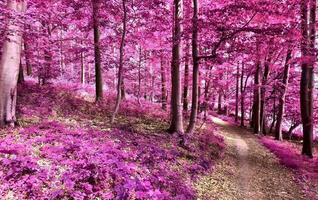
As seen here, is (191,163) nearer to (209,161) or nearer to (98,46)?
(209,161)

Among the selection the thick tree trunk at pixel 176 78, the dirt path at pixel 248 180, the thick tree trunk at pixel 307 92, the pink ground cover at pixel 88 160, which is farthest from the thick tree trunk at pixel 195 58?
the thick tree trunk at pixel 307 92

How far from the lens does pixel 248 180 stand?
10.1 meters

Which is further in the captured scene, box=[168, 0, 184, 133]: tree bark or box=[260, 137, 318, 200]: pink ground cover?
box=[168, 0, 184, 133]: tree bark

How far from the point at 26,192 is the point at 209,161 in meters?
7.15

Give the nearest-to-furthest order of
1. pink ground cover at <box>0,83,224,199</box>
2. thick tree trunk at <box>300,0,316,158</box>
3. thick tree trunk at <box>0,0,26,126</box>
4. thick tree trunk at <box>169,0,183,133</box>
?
pink ground cover at <box>0,83,224,199</box>
thick tree trunk at <box>0,0,26,126</box>
thick tree trunk at <box>169,0,183,133</box>
thick tree trunk at <box>300,0,316,158</box>

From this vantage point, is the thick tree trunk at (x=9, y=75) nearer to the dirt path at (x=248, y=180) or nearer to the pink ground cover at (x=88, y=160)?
the pink ground cover at (x=88, y=160)

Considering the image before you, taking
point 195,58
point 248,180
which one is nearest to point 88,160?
point 248,180

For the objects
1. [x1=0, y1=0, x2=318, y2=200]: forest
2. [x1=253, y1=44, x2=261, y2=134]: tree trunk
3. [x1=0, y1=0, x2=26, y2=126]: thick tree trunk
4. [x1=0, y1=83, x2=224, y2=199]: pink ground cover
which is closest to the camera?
[x1=0, y1=83, x2=224, y2=199]: pink ground cover

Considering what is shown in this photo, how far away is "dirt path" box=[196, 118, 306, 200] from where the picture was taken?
28.6 feet

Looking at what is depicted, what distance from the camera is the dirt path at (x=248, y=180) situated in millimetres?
8704

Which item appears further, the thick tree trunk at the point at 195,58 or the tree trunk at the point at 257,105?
the tree trunk at the point at 257,105

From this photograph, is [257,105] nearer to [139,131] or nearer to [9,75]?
[139,131]

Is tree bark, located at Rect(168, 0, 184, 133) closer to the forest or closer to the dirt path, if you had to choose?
the forest

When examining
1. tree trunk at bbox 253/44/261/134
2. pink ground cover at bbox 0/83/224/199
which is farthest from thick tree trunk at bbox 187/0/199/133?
tree trunk at bbox 253/44/261/134
